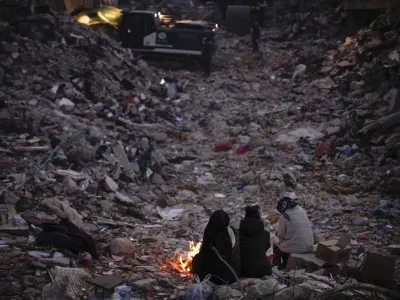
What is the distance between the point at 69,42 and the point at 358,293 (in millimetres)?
11260

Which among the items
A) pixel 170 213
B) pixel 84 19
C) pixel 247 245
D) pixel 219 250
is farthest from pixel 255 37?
pixel 219 250

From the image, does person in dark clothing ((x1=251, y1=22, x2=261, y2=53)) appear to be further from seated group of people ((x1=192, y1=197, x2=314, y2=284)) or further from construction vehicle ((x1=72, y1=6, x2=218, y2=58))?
seated group of people ((x1=192, y1=197, x2=314, y2=284))

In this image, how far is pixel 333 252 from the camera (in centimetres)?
470

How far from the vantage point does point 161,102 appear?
41.4 ft

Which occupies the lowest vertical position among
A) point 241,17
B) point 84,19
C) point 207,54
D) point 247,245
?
point 247,245

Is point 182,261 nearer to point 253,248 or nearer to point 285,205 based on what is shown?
point 253,248

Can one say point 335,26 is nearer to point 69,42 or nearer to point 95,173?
point 69,42

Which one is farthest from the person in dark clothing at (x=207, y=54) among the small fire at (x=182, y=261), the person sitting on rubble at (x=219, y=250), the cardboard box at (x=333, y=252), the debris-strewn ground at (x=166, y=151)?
the person sitting on rubble at (x=219, y=250)

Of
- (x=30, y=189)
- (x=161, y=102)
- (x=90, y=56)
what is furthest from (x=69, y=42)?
(x=30, y=189)

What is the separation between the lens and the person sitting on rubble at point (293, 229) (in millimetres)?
4891

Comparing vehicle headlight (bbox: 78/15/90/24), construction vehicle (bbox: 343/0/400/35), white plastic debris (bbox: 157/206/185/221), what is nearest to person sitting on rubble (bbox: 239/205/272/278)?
white plastic debris (bbox: 157/206/185/221)

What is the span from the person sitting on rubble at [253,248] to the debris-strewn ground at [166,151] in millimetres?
364

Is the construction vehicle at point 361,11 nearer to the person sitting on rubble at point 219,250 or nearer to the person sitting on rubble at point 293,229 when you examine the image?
→ the person sitting on rubble at point 293,229

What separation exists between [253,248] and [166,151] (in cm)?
546
